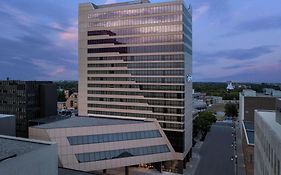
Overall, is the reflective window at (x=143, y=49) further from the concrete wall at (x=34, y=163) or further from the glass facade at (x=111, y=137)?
the concrete wall at (x=34, y=163)

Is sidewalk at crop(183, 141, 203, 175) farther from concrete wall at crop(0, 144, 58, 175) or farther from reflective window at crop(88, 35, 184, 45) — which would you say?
concrete wall at crop(0, 144, 58, 175)

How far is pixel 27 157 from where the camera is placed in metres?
29.3

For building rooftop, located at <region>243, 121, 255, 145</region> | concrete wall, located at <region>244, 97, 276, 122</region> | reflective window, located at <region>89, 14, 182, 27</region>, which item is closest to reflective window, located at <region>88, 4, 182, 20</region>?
reflective window, located at <region>89, 14, 182, 27</region>

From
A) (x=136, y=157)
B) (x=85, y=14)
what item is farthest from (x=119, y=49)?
(x=136, y=157)

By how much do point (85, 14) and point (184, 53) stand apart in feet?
120

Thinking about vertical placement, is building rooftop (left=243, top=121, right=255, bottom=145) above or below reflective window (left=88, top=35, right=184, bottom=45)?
below

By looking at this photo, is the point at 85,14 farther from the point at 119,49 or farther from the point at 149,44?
the point at 149,44

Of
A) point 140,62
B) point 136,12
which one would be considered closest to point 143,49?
point 140,62

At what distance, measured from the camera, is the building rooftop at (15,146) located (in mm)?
29000

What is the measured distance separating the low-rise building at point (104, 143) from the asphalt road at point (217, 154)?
10.9m

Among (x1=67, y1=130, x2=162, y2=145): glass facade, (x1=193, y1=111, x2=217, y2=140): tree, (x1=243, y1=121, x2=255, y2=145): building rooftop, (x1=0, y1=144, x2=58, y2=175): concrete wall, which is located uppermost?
(x1=0, y1=144, x2=58, y2=175): concrete wall

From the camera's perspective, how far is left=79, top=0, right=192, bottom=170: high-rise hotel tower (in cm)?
7500

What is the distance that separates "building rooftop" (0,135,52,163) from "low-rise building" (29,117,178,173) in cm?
1946

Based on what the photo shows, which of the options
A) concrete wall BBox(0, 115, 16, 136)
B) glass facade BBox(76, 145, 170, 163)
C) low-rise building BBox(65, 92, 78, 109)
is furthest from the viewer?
low-rise building BBox(65, 92, 78, 109)
